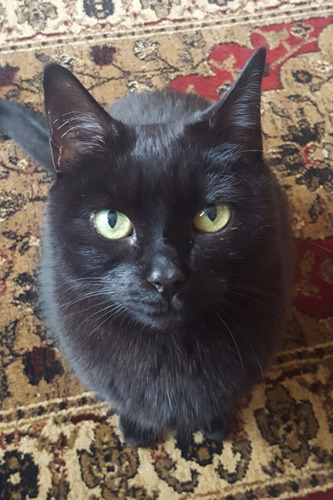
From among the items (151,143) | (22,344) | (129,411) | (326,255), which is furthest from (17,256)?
(326,255)

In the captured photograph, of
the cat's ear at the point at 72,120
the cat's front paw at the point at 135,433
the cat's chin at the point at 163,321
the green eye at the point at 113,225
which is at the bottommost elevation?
the cat's front paw at the point at 135,433

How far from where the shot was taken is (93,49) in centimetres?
145

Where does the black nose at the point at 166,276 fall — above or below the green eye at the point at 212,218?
below

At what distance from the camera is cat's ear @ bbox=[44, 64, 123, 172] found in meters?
0.61

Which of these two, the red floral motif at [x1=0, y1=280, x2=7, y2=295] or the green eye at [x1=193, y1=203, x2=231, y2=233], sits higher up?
the green eye at [x1=193, y1=203, x2=231, y2=233]

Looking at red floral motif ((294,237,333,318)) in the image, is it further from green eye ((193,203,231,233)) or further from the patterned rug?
green eye ((193,203,231,233))

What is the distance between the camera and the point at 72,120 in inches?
25.9

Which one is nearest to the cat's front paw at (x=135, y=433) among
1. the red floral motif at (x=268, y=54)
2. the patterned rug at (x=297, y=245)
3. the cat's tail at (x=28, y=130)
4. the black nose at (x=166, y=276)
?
the patterned rug at (x=297, y=245)

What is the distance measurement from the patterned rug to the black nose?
1.73 feet

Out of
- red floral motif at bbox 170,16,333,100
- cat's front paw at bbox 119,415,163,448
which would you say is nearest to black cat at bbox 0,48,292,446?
cat's front paw at bbox 119,415,163,448

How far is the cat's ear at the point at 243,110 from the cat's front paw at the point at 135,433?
0.60 m

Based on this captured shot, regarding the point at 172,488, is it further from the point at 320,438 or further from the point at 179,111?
the point at 179,111

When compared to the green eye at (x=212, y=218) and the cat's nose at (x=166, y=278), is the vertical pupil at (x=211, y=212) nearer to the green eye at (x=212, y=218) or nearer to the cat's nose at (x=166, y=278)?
the green eye at (x=212, y=218)

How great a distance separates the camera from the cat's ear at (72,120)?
0.61m
